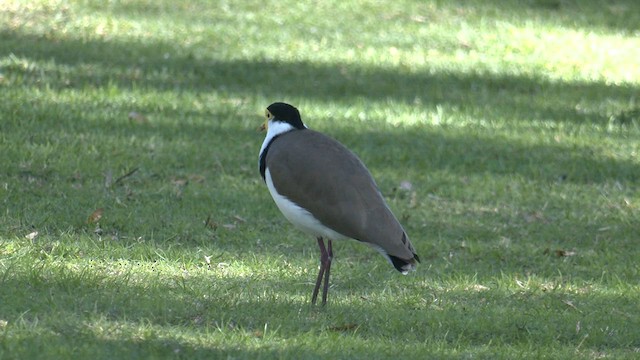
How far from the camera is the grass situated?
23.3 feet

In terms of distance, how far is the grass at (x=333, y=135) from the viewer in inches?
280

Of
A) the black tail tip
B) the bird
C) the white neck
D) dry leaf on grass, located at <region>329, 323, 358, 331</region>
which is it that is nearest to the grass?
dry leaf on grass, located at <region>329, 323, 358, 331</region>

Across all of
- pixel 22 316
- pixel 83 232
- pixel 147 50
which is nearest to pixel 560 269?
pixel 83 232

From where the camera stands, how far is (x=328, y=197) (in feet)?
24.6

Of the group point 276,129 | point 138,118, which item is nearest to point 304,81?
point 138,118

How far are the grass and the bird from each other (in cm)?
42

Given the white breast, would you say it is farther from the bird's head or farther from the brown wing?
the bird's head

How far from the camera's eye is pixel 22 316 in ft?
21.7

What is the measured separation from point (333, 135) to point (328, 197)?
4.60m

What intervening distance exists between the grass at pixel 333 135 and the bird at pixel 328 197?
42cm

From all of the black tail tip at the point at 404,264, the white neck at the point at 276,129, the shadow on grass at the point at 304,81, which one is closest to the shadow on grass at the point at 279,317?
the black tail tip at the point at 404,264

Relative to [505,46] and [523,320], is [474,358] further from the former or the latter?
[505,46]

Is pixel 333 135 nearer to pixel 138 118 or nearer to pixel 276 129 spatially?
pixel 138 118

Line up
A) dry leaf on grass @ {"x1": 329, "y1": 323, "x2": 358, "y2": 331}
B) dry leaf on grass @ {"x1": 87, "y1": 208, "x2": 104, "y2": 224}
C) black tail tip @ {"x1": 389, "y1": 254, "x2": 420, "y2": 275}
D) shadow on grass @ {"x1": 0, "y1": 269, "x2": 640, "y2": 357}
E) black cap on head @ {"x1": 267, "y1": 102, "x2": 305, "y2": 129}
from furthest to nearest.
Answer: dry leaf on grass @ {"x1": 87, "y1": 208, "x2": 104, "y2": 224} < black cap on head @ {"x1": 267, "y1": 102, "x2": 305, "y2": 129} < black tail tip @ {"x1": 389, "y1": 254, "x2": 420, "y2": 275} < dry leaf on grass @ {"x1": 329, "y1": 323, "x2": 358, "y2": 331} < shadow on grass @ {"x1": 0, "y1": 269, "x2": 640, "y2": 357}
